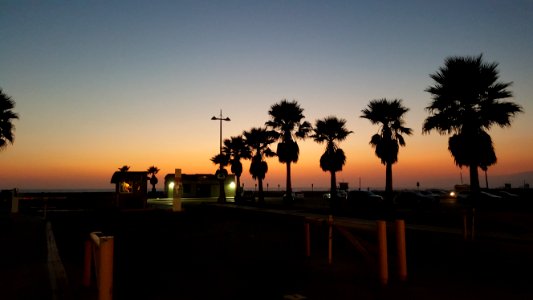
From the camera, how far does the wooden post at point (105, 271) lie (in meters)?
4.07

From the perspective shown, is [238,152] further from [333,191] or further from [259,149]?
[333,191]

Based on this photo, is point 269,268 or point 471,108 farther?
point 471,108

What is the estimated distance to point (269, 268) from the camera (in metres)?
7.98

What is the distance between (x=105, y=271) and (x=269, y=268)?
446cm

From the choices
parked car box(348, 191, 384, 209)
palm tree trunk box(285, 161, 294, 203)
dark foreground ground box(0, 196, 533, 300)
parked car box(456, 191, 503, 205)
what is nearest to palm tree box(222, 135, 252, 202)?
palm tree trunk box(285, 161, 294, 203)

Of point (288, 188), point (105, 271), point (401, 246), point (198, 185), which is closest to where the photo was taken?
point (105, 271)

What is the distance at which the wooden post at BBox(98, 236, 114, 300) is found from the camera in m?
4.07

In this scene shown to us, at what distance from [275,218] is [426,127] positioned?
11.9 meters

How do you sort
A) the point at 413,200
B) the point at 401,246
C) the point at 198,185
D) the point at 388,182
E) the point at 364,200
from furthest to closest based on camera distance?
the point at 198,185
the point at 364,200
the point at 413,200
the point at 388,182
the point at 401,246

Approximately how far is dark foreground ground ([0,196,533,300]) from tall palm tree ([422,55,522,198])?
9.63 metres

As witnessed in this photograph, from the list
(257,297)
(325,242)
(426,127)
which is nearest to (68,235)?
(325,242)

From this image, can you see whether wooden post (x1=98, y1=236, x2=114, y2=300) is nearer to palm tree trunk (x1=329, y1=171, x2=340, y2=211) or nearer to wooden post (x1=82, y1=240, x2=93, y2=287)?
wooden post (x1=82, y1=240, x2=93, y2=287)

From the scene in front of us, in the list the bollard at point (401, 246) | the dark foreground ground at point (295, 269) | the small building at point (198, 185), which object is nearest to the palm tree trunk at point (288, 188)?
the dark foreground ground at point (295, 269)

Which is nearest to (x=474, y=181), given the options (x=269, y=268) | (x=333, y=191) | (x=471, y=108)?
(x=471, y=108)
